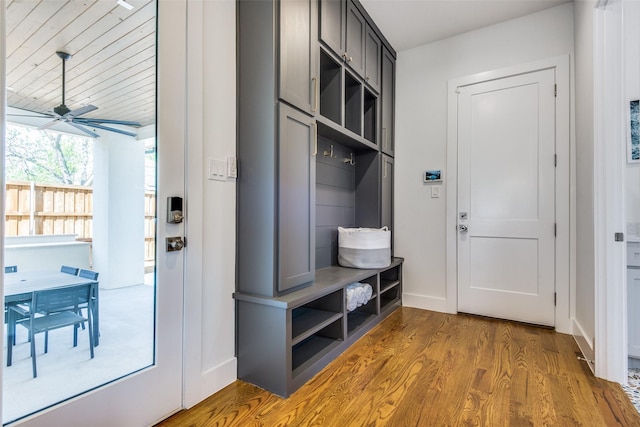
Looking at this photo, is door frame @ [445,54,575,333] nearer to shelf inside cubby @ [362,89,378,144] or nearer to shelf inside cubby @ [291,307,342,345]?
shelf inside cubby @ [362,89,378,144]

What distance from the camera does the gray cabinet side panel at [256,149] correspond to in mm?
1680

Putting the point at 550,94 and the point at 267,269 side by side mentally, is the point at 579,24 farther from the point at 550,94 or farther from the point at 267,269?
the point at 267,269

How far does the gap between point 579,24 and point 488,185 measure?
1.34 meters

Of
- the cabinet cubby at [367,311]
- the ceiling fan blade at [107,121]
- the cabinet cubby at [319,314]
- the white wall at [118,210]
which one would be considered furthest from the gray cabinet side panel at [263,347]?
the ceiling fan blade at [107,121]

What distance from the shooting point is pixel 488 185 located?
2.86 m

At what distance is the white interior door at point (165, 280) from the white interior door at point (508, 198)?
250 centimetres

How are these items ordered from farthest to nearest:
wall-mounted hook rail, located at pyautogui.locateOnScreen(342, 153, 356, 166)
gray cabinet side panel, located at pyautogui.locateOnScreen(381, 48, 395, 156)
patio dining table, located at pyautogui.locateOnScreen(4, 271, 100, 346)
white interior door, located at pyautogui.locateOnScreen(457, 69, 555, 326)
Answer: gray cabinet side panel, located at pyautogui.locateOnScreen(381, 48, 395, 156) → wall-mounted hook rail, located at pyautogui.locateOnScreen(342, 153, 356, 166) → white interior door, located at pyautogui.locateOnScreen(457, 69, 555, 326) → patio dining table, located at pyautogui.locateOnScreen(4, 271, 100, 346)

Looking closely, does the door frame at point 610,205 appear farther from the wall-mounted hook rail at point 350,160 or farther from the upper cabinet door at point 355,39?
the wall-mounted hook rail at point 350,160

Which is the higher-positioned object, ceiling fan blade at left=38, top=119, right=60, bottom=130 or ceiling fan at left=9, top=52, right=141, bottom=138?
ceiling fan at left=9, top=52, right=141, bottom=138

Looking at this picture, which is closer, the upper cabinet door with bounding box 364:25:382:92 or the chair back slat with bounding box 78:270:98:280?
the chair back slat with bounding box 78:270:98:280

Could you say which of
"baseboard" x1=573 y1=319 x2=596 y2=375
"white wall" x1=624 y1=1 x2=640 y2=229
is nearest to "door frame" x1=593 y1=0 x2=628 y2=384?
"baseboard" x1=573 y1=319 x2=596 y2=375

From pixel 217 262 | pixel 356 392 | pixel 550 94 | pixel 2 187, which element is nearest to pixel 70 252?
pixel 2 187

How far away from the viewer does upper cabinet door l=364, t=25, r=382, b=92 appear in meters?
2.76

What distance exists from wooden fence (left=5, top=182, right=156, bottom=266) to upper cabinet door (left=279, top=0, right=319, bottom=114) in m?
1.07
